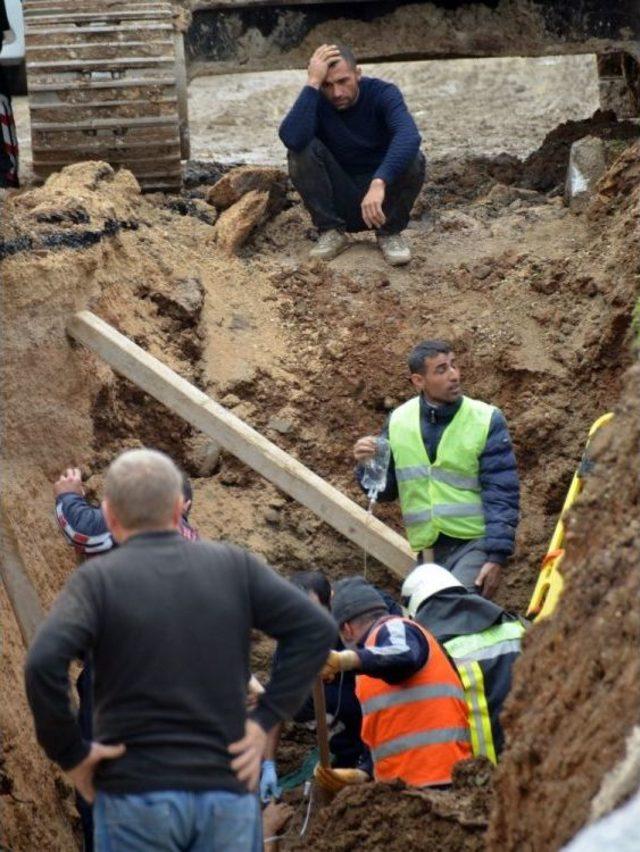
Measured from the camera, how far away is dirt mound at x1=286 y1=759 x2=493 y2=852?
5758 mm

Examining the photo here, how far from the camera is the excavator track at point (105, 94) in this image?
10.7m

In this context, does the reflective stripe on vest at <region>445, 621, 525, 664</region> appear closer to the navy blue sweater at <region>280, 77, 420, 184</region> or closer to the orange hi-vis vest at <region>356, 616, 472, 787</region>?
the orange hi-vis vest at <region>356, 616, 472, 787</region>

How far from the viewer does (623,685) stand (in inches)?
172

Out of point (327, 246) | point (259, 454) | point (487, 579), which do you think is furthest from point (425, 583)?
point (327, 246)

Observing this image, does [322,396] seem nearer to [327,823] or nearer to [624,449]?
[327,823]

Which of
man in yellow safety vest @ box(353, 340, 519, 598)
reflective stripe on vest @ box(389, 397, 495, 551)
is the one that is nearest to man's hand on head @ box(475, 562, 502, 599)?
man in yellow safety vest @ box(353, 340, 519, 598)

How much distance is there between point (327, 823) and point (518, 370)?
3.78 m

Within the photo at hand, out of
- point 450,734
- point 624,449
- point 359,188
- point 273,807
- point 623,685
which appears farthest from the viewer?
point 359,188

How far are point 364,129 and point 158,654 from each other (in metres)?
6.24

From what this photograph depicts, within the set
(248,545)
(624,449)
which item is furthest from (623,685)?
(248,545)

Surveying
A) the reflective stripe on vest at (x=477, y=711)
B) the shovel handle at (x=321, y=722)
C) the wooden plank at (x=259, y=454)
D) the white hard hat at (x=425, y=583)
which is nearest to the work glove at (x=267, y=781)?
the shovel handle at (x=321, y=722)

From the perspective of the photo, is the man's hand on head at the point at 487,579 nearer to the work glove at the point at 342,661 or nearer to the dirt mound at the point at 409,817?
the work glove at the point at 342,661

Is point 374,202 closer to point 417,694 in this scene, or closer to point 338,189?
point 338,189

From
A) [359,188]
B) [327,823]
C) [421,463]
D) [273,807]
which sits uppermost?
[359,188]
